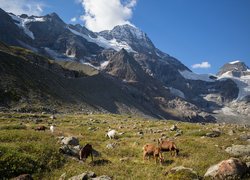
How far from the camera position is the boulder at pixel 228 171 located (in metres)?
16.5

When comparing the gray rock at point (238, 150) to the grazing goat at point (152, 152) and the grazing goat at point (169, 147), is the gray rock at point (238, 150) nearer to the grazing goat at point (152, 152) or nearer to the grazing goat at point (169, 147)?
the grazing goat at point (169, 147)

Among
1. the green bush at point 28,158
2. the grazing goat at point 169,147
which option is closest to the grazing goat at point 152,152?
the grazing goat at point 169,147

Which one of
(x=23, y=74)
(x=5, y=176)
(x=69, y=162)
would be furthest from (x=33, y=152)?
(x=23, y=74)

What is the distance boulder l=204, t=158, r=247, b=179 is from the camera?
16516 millimetres

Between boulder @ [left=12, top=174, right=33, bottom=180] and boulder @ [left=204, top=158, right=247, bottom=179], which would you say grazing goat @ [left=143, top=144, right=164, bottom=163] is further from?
boulder @ [left=12, top=174, right=33, bottom=180]

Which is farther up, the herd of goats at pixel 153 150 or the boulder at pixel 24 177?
the herd of goats at pixel 153 150

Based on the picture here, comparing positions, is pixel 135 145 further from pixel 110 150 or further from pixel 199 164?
pixel 199 164

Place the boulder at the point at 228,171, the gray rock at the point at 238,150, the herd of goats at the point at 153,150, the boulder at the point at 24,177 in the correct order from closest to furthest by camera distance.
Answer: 1. the boulder at the point at 24,177
2. the boulder at the point at 228,171
3. the herd of goats at the point at 153,150
4. the gray rock at the point at 238,150

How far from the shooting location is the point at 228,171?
656 inches

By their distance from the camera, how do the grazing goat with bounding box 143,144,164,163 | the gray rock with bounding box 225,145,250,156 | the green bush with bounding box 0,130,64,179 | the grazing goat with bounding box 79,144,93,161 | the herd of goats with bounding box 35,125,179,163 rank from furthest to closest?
the gray rock with bounding box 225,145,250,156 → the grazing goat with bounding box 143,144,164,163 → the herd of goats with bounding box 35,125,179,163 → the grazing goat with bounding box 79,144,93,161 → the green bush with bounding box 0,130,64,179

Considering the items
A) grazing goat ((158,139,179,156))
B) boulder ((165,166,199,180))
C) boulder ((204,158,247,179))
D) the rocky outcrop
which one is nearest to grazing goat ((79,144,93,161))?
the rocky outcrop

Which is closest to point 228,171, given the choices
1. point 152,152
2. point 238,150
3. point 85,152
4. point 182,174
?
point 182,174

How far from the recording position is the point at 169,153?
2384 centimetres

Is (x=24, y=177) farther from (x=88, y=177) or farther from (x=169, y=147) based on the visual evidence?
(x=169, y=147)
